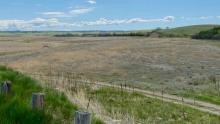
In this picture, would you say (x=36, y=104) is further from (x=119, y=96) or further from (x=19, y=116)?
(x=119, y=96)

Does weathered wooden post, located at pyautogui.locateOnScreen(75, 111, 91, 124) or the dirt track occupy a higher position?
weathered wooden post, located at pyautogui.locateOnScreen(75, 111, 91, 124)

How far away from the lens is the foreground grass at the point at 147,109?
16953mm

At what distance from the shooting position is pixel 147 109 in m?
19.2

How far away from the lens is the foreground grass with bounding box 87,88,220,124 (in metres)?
17.0

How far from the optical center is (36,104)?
8602mm

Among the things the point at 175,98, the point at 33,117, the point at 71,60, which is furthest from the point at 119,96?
the point at 71,60

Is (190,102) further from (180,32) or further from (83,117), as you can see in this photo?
(180,32)

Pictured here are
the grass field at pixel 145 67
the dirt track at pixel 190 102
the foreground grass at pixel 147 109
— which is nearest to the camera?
the foreground grass at pixel 147 109

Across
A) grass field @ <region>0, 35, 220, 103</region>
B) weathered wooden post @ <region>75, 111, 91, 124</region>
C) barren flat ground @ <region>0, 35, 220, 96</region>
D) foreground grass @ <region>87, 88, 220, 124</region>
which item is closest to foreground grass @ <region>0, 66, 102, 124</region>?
weathered wooden post @ <region>75, 111, 91, 124</region>

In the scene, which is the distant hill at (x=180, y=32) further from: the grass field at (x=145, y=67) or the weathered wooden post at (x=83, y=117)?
the weathered wooden post at (x=83, y=117)

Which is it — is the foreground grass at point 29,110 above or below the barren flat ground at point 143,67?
above

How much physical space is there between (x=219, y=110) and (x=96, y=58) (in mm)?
22295

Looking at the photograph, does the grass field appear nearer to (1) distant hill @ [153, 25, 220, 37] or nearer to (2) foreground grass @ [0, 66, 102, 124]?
(2) foreground grass @ [0, 66, 102, 124]

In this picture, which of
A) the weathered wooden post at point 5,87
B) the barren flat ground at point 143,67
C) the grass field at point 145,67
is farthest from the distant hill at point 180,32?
the weathered wooden post at point 5,87
